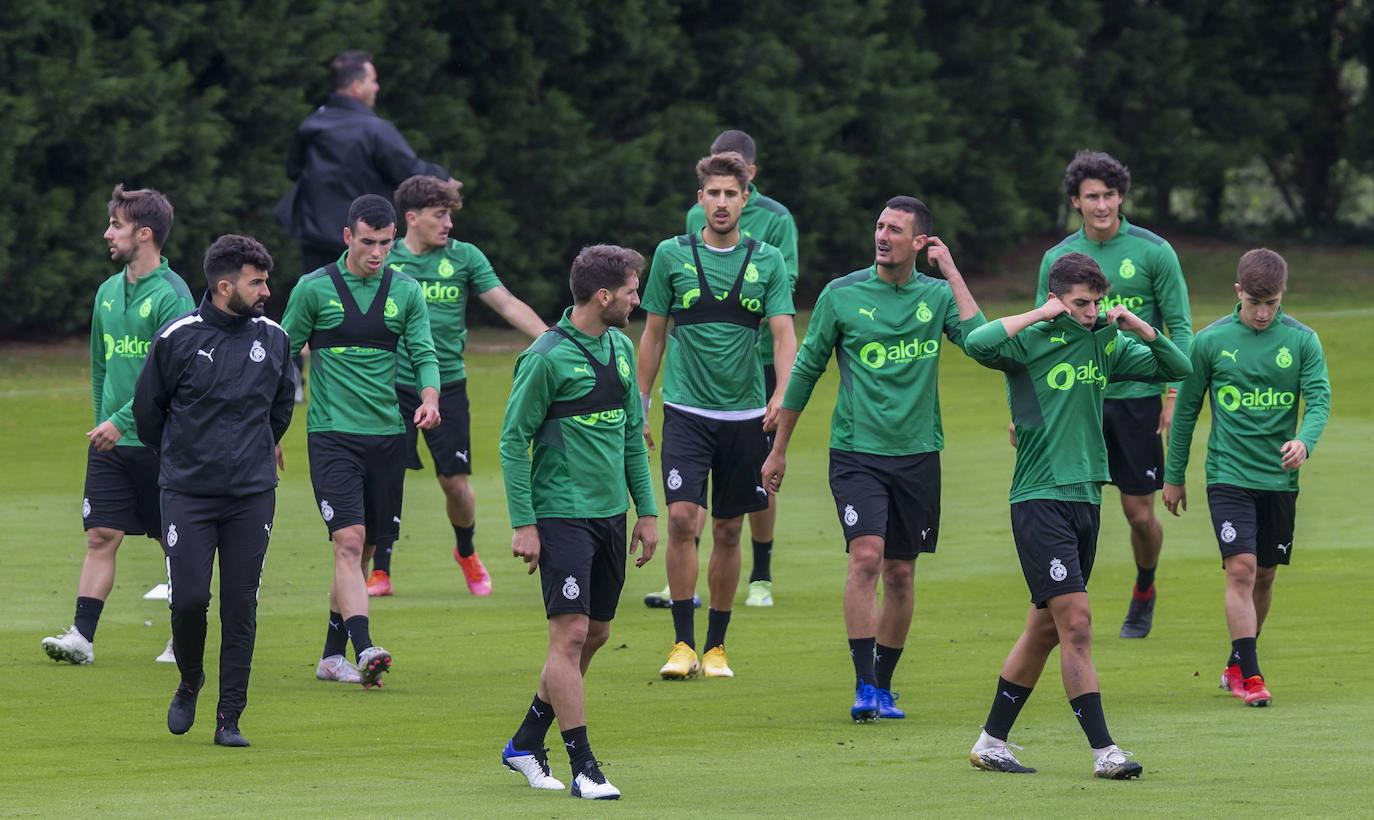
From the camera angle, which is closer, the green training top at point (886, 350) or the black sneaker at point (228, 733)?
the black sneaker at point (228, 733)

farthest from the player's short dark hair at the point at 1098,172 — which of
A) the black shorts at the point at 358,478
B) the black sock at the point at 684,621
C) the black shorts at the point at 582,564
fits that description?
the black shorts at the point at 582,564

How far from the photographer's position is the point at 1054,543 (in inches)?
294

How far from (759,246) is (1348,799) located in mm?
4336

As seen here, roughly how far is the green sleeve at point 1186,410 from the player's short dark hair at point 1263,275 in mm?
355

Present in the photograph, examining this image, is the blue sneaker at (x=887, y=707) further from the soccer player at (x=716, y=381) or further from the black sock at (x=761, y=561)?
the black sock at (x=761, y=561)

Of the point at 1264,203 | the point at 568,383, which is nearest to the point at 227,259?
the point at 568,383

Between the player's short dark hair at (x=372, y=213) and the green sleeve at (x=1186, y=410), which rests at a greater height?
the player's short dark hair at (x=372, y=213)

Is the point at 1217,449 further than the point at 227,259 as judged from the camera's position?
Yes

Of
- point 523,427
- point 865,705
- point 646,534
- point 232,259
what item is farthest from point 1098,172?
point 232,259

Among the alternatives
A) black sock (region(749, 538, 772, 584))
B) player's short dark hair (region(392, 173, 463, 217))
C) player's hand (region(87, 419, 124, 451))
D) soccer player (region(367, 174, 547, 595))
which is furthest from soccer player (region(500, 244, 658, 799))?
black sock (region(749, 538, 772, 584))

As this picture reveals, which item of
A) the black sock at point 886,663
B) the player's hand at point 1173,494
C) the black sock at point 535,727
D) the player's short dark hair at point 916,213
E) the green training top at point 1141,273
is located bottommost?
the black sock at point 886,663

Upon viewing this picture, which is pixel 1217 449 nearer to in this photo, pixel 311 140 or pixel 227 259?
pixel 227 259

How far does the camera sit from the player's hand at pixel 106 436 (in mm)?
9250

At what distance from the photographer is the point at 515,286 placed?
29.6 meters
